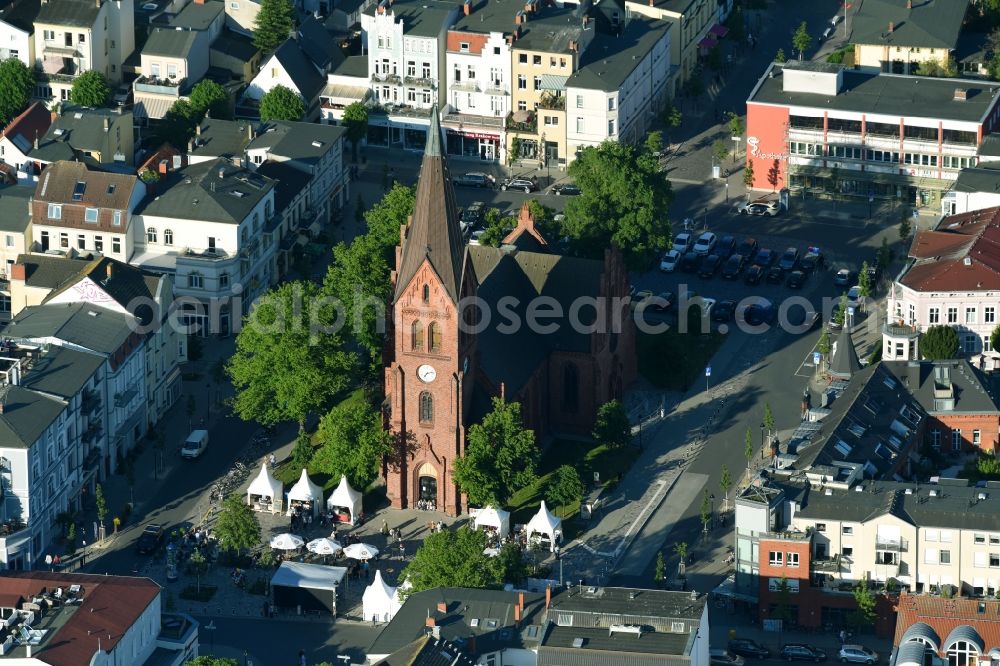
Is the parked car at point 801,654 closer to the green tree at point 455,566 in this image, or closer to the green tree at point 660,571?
the green tree at point 660,571

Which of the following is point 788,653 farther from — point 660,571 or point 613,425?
point 613,425

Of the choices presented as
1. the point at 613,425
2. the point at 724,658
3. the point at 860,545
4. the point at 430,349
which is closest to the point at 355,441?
the point at 430,349

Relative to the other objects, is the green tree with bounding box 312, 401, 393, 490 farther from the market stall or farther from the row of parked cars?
the row of parked cars

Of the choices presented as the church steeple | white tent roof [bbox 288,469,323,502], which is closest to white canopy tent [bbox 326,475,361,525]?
white tent roof [bbox 288,469,323,502]

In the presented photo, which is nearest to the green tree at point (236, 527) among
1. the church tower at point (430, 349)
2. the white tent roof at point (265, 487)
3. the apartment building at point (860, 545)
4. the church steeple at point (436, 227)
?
the white tent roof at point (265, 487)

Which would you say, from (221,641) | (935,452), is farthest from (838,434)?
(221,641)

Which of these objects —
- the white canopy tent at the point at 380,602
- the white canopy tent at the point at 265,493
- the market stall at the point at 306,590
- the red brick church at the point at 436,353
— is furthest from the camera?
the white canopy tent at the point at 265,493
